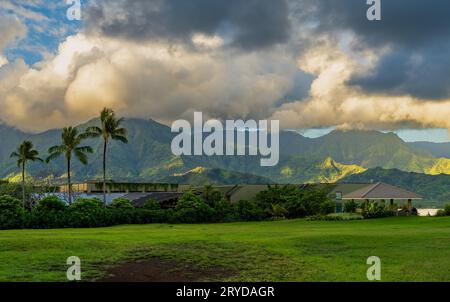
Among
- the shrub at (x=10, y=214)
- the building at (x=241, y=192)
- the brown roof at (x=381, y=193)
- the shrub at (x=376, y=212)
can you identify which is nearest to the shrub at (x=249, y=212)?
the building at (x=241, y=192)

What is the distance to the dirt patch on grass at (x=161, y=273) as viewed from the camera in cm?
1839

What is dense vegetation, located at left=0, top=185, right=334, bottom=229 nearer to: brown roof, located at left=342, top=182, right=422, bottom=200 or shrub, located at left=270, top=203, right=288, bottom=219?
shrub, located at left=270, top=203, right=288, bottom=219

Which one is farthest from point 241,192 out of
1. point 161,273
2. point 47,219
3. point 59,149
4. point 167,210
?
point 161,273

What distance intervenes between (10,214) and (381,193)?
46.9 metres

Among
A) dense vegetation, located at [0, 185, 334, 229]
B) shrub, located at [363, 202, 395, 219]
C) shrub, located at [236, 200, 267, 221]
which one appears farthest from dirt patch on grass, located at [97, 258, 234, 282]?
shrub, located at [363, 202, 395, 219]

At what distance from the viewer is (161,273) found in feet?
63.6

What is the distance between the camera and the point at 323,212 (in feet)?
213

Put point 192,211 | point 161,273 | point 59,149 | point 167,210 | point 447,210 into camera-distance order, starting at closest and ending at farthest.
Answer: point 161,273 → point 447,210 → point 192,211 → point 167,210 → point 59,149

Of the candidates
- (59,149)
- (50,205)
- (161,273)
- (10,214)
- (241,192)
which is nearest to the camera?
(161,273)

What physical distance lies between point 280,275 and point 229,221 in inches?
1633

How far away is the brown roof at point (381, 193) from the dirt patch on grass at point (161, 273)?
54.1m

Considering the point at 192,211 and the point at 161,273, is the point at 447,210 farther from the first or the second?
the point at 161,273

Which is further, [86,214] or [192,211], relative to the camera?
[192,211]
